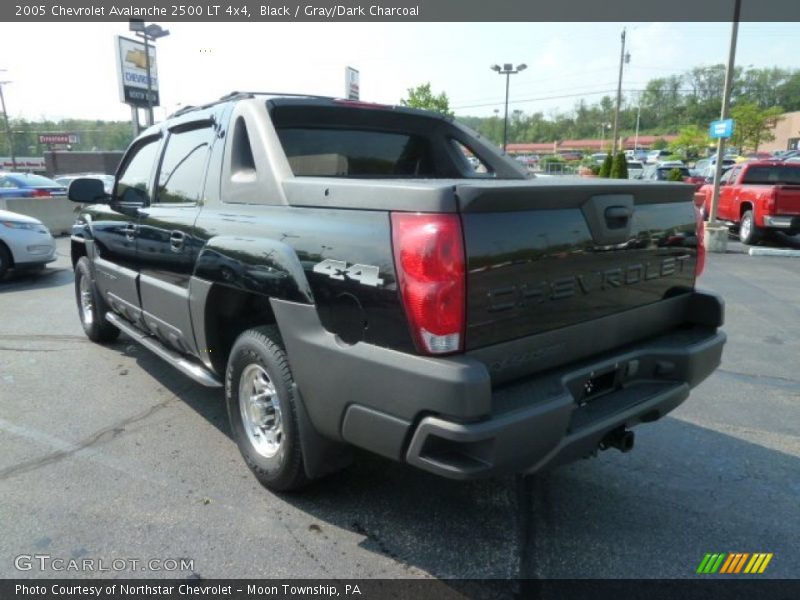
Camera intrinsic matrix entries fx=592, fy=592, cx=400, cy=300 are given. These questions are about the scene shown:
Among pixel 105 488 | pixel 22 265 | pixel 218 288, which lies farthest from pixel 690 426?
pixel 22 265

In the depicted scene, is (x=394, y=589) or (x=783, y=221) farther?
(x=783, y=221)

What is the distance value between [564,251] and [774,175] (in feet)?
47.3

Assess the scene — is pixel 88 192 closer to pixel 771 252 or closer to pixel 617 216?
pixel 617 216

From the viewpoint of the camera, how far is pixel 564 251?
249 cm

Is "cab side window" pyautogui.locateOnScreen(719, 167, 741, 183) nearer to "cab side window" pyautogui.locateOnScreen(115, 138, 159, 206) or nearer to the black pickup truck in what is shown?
the black pickup truck

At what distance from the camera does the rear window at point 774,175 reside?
1359cm

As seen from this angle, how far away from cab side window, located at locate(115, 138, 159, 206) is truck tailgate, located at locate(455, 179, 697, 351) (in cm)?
307

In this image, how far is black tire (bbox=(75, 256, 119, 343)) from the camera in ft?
18.2

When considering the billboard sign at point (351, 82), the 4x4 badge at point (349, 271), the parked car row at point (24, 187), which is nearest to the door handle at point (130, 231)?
the 4x4 badge at point (349, 271)

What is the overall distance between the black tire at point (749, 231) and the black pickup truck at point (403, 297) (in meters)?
12.2

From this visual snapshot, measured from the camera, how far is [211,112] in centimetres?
370

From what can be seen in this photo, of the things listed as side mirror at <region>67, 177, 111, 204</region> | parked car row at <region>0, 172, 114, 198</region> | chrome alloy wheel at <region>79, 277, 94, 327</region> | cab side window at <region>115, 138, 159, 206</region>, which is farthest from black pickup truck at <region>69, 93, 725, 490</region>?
parked car row at <region>0, 172, 114, 198</region>

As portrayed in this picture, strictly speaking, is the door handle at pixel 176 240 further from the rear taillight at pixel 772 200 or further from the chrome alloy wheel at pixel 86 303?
the rear taillight at pixel 772 200

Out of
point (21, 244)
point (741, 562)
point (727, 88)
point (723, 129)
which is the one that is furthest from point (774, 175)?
point (21, 244)
